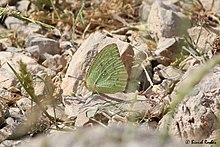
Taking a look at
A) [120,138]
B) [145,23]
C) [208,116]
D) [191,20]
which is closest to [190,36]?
[191,20]

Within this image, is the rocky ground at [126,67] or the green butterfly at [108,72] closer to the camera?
the rocky ground at [126,67]

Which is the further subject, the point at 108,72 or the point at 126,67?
the point at 126,67

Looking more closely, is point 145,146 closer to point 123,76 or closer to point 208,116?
point 208,116

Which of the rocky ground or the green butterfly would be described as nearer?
the rocky ground
